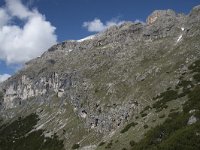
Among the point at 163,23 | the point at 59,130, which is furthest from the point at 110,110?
the point at 163,23

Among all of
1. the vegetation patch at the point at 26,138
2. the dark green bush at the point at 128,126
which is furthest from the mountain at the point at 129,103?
the dark green bush at the point at 128,126

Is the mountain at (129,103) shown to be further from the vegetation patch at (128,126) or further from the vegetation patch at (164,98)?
the vegetation patch at (128,126)

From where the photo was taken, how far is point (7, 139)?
16550 centimetres

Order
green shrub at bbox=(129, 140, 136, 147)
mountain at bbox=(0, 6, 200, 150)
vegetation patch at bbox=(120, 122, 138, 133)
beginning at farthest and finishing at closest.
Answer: vegetation patch at bbox=(120, 122, 138, 133) < green shrub at bbox=(129, 140, 136, 147) < mountain at bbox=(0, 6, 200, 150)

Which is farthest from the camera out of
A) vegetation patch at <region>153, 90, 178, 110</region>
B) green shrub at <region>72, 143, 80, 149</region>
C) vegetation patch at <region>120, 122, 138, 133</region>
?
green shrub at <region>72, 143, 80, 149</region>

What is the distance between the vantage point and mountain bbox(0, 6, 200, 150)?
64.2 m

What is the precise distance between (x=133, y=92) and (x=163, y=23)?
4162 inches

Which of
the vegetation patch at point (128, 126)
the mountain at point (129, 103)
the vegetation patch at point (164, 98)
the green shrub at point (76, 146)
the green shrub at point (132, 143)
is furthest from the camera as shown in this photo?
the green shrub at point (76, 146)

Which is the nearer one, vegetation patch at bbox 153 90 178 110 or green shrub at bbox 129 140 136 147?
green shrub at bbox 129 140 136 147

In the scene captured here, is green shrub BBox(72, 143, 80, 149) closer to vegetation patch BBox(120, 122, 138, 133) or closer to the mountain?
the mountain

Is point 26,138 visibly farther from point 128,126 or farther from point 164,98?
point 164,98

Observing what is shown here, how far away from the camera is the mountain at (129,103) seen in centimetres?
6418

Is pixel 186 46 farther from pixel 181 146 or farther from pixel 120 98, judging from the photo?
pixel 181 146

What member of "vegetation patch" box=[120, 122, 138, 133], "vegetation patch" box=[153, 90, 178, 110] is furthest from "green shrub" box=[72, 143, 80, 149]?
"vegetation patch" box=[153, 90, 178, 110]
